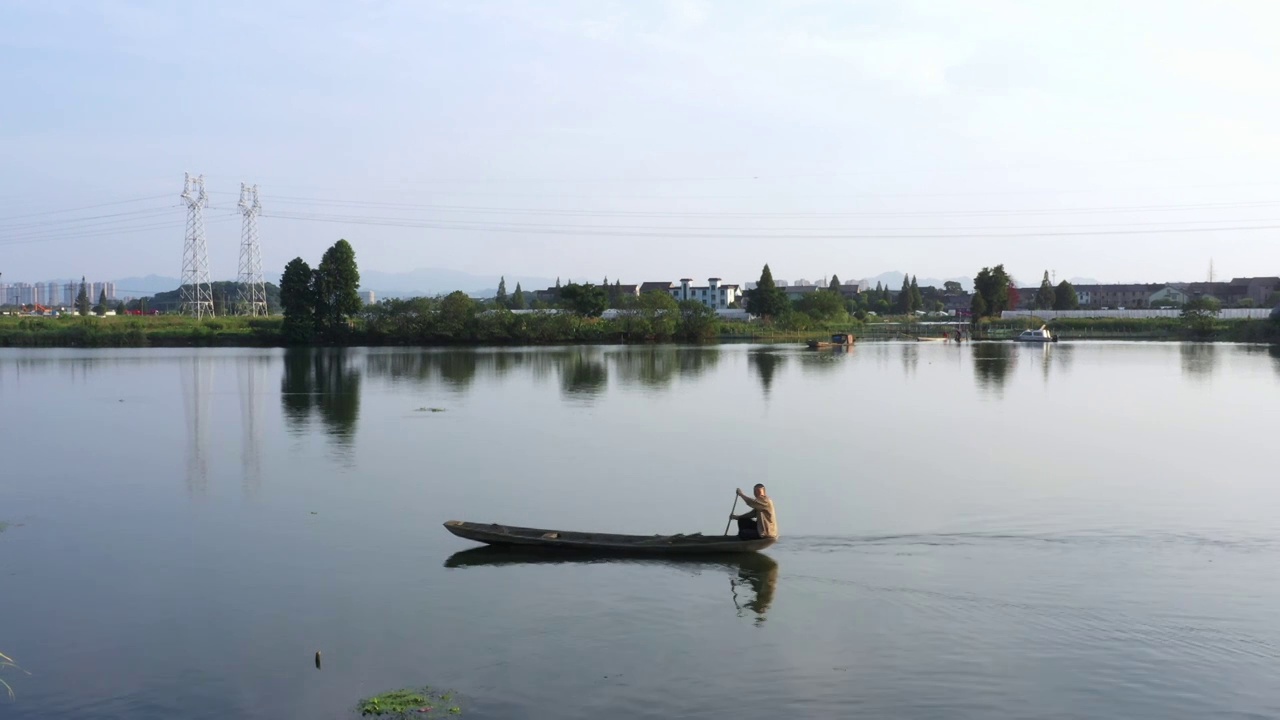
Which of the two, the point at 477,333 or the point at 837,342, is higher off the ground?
the point at 477,333

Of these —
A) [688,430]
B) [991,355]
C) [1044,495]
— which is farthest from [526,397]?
[991,355]

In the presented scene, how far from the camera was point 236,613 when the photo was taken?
13953mm

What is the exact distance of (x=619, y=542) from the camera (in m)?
16.2

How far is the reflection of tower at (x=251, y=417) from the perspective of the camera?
82.1ft

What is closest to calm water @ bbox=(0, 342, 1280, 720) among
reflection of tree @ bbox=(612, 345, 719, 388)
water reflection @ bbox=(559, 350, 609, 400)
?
water reflection @ bbox=(559, 350, 609, 400)

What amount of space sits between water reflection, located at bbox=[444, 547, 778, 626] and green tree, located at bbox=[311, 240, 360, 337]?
76.9m

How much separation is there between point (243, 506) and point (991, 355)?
6722cm

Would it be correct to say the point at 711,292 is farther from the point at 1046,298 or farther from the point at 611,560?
the point at 611,560

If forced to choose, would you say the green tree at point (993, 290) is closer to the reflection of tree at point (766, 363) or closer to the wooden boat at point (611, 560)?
the reflection of tree at point (766, 363)

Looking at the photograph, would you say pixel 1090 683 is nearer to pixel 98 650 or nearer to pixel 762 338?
pixel 98 650

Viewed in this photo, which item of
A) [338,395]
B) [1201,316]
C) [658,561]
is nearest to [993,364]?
[338,395]

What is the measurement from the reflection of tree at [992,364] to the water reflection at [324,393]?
2982cm

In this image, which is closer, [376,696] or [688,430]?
[376,696]

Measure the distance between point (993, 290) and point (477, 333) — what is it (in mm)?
65065
